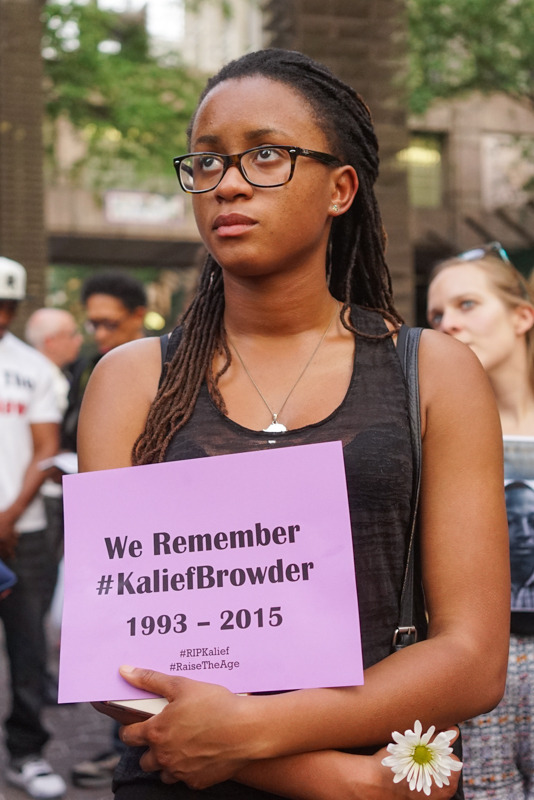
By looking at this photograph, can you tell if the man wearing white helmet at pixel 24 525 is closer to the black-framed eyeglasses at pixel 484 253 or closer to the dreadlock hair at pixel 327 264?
the black-framed eyeglasses at pixel 484 253

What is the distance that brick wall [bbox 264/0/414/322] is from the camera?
575 centimetres

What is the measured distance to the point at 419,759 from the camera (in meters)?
1.58

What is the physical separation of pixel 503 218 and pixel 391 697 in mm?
25176

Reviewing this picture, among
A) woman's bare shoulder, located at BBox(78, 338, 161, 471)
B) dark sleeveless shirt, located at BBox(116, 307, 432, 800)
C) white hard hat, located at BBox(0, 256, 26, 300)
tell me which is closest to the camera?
dark sleeveless shirt, located at BBox(116, 307, 432, 800)

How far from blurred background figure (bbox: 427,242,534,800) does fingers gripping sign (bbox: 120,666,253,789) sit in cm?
123

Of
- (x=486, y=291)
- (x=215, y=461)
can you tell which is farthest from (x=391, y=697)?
(x=486, y=291)

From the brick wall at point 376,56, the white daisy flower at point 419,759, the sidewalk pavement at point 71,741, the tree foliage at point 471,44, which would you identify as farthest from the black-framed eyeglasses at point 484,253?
the tree foliage at point 471,44

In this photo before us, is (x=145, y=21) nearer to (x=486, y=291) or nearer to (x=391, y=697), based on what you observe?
(x=486, y=291)

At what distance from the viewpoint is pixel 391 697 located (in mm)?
1611

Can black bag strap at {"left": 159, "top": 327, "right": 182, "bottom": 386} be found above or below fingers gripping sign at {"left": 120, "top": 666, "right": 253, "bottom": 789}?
above

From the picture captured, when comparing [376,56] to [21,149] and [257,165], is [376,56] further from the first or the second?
[21,149]

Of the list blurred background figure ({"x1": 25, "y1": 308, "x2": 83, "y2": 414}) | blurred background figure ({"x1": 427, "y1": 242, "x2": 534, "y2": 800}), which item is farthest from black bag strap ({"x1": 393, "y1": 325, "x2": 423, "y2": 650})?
blurred background figure ({"x1": 25, "y1": 308, "x2": 83, "y2": 414})

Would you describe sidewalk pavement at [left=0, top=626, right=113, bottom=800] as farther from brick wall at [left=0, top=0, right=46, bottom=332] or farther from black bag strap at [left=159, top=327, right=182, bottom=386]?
brick wall at [left=0, top=0, right=46, bottom=332]

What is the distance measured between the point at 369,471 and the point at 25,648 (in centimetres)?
360
